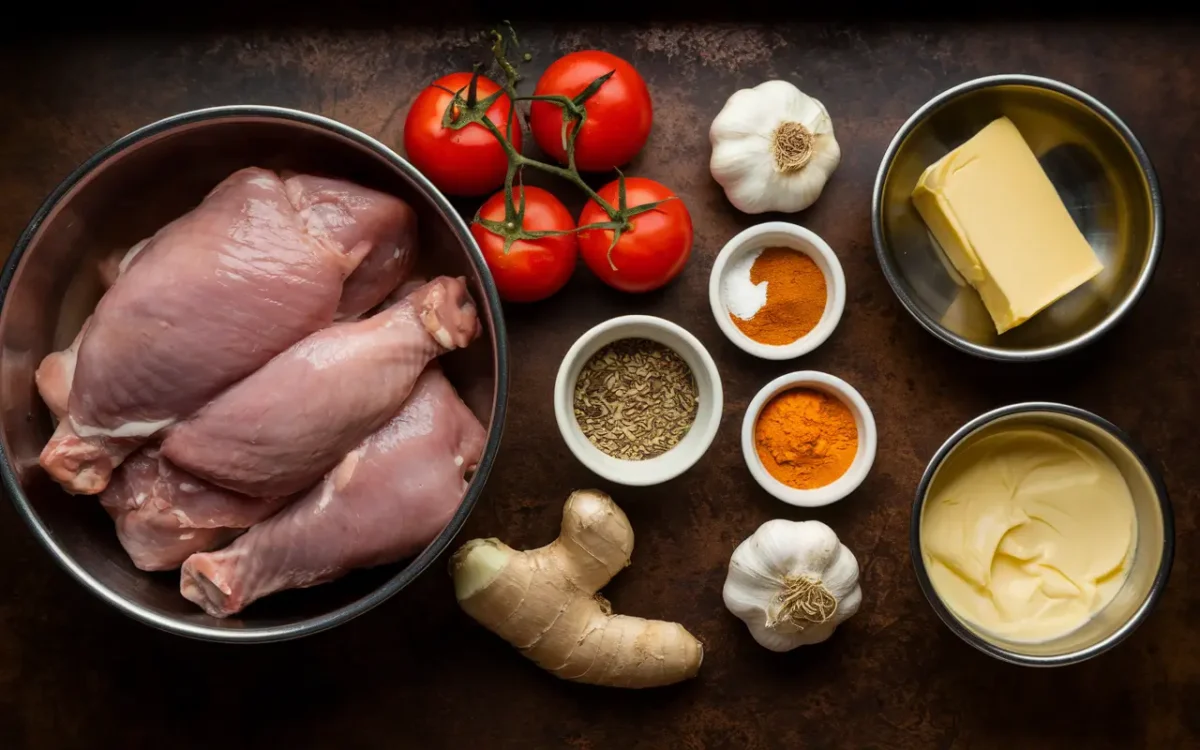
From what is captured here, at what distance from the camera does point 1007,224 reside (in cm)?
146

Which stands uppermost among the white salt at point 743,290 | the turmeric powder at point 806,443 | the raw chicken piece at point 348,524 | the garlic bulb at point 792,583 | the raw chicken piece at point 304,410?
the raw chicken piece at point 304,410

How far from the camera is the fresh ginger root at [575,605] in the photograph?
1.43 metres

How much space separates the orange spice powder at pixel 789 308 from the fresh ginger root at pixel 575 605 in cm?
35

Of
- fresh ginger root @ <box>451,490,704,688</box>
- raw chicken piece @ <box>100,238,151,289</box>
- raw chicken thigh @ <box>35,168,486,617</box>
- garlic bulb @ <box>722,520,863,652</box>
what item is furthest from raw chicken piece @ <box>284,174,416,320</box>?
garlic bulb @ <box>722,520,863,652</box>

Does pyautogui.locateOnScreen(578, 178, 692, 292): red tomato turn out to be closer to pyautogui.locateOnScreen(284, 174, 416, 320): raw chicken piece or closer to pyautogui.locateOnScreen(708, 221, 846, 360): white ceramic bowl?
pyautogui.locateOnScreen(708, 221, 846, 360): white ceramic bowl

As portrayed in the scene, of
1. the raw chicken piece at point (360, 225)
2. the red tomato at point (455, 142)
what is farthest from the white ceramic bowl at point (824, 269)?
the raw chicken piece at point (360, 225)

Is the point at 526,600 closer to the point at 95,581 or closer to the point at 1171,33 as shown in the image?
the point at 95,581

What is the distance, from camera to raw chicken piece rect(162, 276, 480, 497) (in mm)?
1215

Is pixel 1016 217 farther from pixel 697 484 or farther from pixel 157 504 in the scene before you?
pixel 157 504

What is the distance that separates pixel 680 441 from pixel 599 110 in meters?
0.51

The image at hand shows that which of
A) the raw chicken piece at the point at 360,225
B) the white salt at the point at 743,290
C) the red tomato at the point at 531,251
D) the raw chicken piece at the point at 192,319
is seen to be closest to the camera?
the raw chicken piece at the point at 192,319

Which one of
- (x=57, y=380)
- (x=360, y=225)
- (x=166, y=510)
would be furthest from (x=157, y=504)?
(x=360, y=225)

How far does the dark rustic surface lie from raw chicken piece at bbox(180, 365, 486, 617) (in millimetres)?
247

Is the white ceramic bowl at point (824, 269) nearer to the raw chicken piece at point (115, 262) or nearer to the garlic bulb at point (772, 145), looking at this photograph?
the garlic bulb at point (772, 145)
